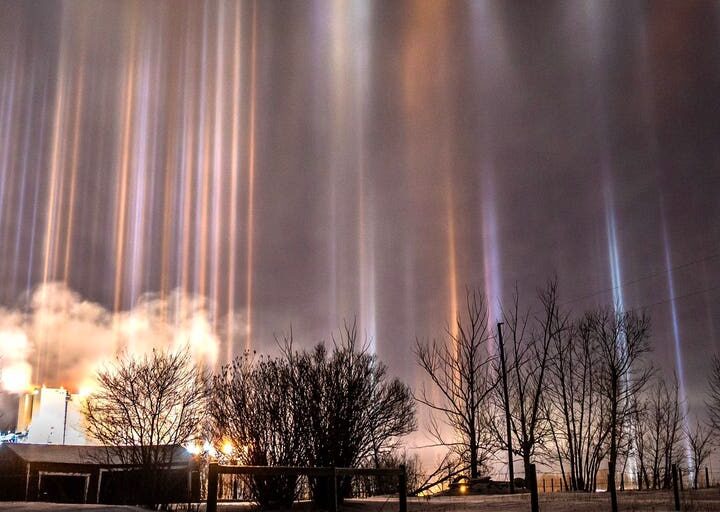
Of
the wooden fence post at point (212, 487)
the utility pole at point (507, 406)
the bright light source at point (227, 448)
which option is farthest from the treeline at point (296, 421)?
the wooden fence post at point (212, 487)

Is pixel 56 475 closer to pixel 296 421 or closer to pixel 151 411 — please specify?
pixel 151 411

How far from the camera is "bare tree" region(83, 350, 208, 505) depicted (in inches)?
1177

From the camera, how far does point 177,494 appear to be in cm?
3064

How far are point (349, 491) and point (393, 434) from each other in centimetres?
288

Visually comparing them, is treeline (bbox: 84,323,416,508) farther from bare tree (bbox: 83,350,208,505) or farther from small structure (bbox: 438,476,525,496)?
small structure (bbox: 438,476,525,496)

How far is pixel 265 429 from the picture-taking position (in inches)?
1029

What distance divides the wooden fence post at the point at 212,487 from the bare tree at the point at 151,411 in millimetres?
17475

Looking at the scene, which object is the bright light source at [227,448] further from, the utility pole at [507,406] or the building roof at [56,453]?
the building roof at [56,453]

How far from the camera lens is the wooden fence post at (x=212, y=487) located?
1203cm

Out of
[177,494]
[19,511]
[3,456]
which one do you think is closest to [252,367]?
[177,494]

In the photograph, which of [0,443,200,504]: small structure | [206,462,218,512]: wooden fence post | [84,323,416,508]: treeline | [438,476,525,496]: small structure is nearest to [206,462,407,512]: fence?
[206,462,218,512]: wooden fence post

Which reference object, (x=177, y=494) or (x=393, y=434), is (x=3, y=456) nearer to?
(x=177, y=494)

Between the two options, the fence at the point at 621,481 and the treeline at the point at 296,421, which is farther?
the fence at the point at 621,481

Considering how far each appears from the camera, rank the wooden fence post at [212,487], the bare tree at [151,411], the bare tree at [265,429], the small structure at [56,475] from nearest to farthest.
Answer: the wooden fence post at [212,487], the bare tree at [265,429], the bare tree at [151,411], the small structure at [56,475]
